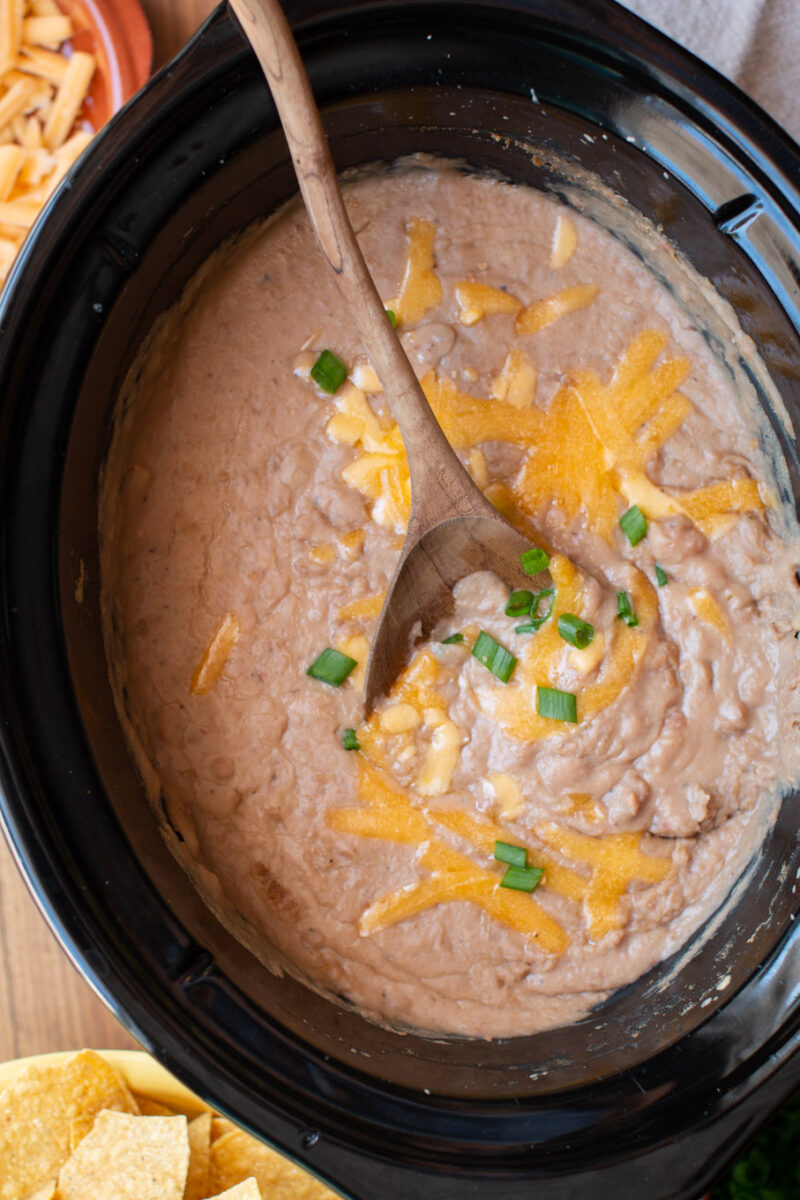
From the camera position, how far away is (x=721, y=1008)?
64.6 inches

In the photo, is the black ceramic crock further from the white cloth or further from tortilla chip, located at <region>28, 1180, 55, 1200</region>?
tortilla chip, located at <region>28, 1180, 55, 1200</region>

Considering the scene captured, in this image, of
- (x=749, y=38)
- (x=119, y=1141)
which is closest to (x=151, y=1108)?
(x=119, y=1141)

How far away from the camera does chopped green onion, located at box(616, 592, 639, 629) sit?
1678 millimetres

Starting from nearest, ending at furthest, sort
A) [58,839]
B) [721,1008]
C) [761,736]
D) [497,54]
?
[58,839]
[497,54]
[721,1008]
[761,736]

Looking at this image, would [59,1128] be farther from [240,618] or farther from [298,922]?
[240,618]

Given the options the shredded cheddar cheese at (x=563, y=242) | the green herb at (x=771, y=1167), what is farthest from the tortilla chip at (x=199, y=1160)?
the shredded cheddar cheese at (x=563, y=242)

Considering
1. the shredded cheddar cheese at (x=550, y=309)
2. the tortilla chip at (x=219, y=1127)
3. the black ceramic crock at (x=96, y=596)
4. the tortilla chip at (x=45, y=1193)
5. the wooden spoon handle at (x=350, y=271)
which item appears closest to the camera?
the wooden spoon handle at (x=350, y=271)

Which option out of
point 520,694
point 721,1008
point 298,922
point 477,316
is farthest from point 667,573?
point 298,922

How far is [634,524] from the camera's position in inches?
66.8

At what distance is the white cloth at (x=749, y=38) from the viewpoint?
1.91 metres

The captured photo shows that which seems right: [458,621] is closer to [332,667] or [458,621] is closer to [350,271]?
[332,667]

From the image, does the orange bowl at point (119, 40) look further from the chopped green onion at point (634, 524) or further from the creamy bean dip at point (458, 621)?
the chopped green onion at point (634, 524)

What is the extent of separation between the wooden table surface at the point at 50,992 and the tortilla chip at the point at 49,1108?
0.18 meters

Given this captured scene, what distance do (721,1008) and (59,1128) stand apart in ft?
4.15
